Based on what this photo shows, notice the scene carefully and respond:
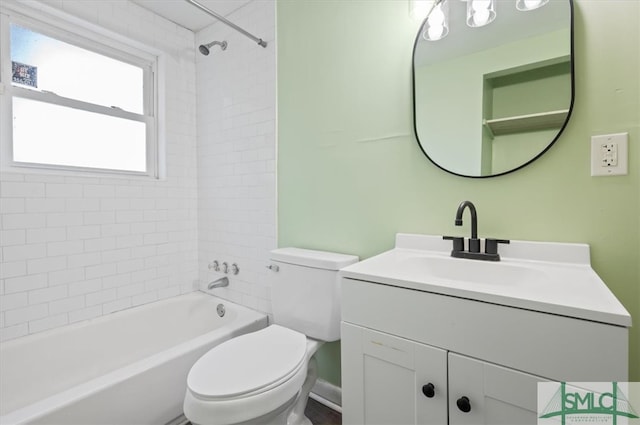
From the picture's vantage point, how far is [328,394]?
1.67 metres

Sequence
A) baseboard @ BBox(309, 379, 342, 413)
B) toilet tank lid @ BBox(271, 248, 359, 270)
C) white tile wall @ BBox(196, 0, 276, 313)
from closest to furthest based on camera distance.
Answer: toilet tank lid @ BBox(271, 248, 359, 270) < baseboard @ BBox(309, 379, 342, 413) < white tile wall @ BBox(196, 0, 276, 313)

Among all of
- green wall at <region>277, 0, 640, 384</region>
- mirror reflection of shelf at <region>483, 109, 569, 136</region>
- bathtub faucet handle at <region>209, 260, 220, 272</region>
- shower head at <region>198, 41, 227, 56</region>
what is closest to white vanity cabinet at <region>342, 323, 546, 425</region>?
green wall at <region>277, 0, 640, 384</region>

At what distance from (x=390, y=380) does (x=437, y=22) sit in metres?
1.44

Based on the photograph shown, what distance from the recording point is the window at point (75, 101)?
170cm

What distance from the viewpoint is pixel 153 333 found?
210 cm

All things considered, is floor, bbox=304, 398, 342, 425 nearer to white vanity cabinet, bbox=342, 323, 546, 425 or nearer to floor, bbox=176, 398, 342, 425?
floor, bbox=176, 398, 342, 425

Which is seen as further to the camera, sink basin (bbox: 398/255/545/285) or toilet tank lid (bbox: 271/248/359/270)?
toilet tank lid (bbox: 271/248/359/270)

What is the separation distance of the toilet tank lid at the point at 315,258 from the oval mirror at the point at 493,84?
62 centimetres

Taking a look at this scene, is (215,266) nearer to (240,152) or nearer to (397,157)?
(240,152)

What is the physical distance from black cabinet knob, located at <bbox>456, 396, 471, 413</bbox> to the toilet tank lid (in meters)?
0.71

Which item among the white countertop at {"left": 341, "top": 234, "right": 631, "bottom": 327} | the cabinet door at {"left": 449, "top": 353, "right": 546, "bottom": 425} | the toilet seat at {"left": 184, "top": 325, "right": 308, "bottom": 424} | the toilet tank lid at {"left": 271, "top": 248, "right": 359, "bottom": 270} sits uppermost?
the white countertop at {"left": 341, "top": 234, "right": 631, "bottom": 327}

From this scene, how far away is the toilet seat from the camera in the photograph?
101cm

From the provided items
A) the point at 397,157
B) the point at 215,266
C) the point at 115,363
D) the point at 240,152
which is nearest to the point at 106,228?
the point at 215,266

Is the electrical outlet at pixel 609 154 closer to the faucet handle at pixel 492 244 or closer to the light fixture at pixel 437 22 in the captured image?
the faucet handle at pixel 492 244
